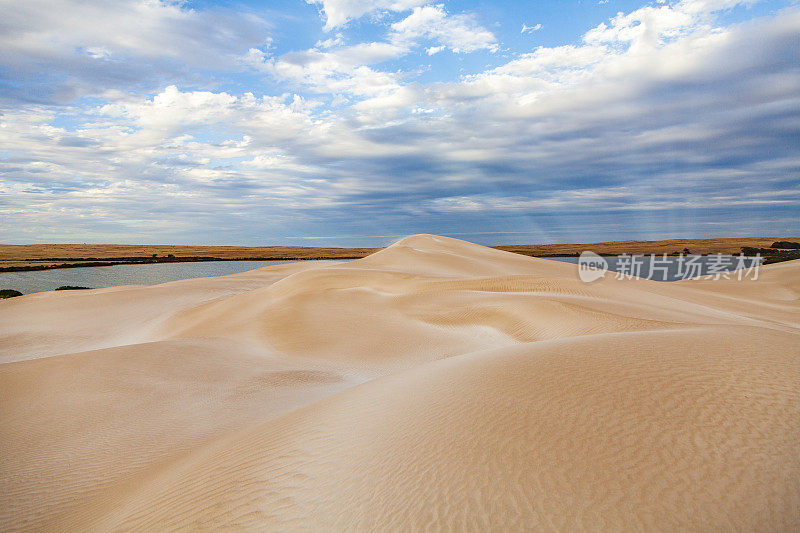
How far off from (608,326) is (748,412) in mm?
4761

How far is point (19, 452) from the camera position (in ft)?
16.1

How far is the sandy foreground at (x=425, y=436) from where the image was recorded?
2354mm

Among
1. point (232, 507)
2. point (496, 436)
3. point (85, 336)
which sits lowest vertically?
point (85, 336)

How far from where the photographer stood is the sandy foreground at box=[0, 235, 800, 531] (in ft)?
7.72

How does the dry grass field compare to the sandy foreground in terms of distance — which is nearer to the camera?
the sandy foreground

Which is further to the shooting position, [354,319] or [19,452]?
[354,319]

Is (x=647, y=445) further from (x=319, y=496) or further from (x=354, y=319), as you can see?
(x=354, y=319)

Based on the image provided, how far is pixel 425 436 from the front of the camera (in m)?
3.19

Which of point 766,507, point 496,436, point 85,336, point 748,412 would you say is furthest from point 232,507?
point 85,336

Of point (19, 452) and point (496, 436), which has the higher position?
point (496, 436)

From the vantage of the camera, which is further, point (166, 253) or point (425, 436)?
point (166, 253)

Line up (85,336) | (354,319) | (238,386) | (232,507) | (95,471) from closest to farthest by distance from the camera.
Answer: (232,507) → (95,471) → (238,386) → (354,319) → (85,336)

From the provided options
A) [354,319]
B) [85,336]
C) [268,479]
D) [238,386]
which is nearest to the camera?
[268,479]

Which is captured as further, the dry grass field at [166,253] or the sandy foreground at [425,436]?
the dry grass field at [166,253]
